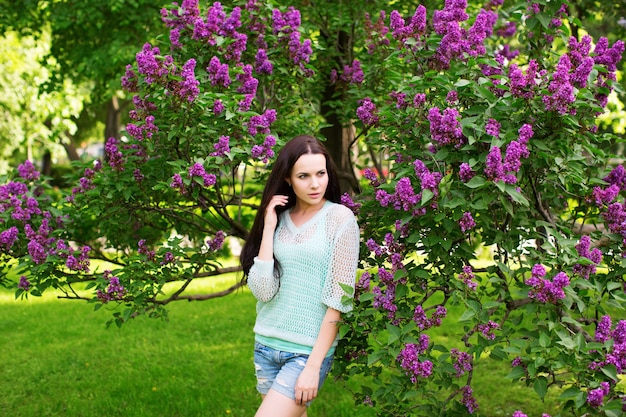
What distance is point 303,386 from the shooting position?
2713 mm

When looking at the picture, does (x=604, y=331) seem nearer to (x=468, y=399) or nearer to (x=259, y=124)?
(x=468, y=399)

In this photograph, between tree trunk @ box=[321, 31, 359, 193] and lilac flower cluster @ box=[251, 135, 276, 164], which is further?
tree trunk @ box=[321, 31, 359, 193]

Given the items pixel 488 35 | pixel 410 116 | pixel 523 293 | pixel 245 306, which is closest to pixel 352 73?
pixel 488 35

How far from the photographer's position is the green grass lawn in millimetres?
4902

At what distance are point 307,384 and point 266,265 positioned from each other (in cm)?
52

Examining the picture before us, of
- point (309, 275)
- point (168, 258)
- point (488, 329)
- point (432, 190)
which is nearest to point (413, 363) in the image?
point (488, 329)

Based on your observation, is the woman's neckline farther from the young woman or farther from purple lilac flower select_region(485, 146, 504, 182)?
purple lilac flower select_region(485, 146, 504, 182)

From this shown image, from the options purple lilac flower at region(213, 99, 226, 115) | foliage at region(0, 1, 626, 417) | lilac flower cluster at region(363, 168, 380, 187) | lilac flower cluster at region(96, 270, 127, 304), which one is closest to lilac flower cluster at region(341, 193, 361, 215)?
foliage at region(0, 1, 626, 417)

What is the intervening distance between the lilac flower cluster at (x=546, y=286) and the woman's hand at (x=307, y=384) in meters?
0.92

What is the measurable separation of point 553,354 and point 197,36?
2417 millimetres

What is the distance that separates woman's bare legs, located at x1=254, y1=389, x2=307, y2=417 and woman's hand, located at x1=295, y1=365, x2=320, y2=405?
37 mm

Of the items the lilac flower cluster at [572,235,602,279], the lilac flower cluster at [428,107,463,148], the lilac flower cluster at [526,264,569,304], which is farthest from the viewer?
the lilac flower cluster at [428,107,463,148]

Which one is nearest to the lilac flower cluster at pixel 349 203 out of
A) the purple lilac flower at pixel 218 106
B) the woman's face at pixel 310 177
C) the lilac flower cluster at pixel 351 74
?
the woman's face at pixel 310 177

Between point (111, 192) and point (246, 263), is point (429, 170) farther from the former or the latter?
point (111, 192)
